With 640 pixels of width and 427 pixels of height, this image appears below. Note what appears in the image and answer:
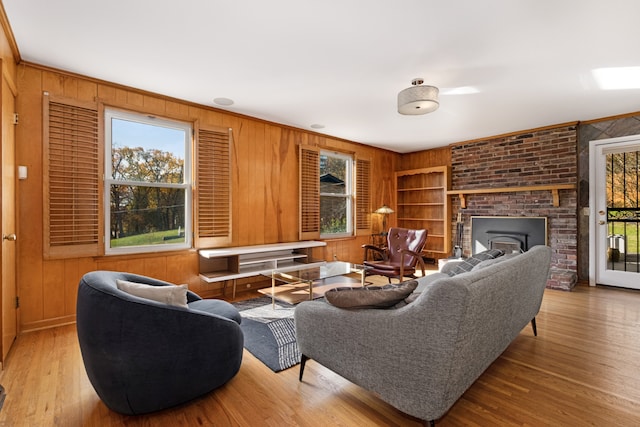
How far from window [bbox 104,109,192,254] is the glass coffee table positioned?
128cm

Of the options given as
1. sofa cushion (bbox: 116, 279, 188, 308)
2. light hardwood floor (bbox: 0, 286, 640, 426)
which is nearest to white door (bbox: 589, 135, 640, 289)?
light hardwood floor (bbox: 0, 286, 640, 426)

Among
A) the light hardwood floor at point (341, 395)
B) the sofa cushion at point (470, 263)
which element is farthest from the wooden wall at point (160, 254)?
the sofa cushion at point (470, 263)

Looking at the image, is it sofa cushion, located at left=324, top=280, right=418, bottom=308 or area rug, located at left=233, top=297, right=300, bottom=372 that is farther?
area rug, located at left=233, top=297, right=300, bottom=372

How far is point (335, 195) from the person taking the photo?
5641mm

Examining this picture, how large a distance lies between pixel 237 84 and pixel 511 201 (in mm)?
4685

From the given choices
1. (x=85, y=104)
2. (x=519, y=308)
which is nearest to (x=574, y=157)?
(x=519, y=308)

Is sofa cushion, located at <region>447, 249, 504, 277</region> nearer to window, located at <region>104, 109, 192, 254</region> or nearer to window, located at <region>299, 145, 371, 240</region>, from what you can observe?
window, located at <region>299, 145, 371, 240</region>

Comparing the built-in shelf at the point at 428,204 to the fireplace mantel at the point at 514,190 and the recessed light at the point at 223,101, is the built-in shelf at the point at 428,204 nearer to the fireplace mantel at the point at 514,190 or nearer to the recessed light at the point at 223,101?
the fireplace mantel at the point at 514,190

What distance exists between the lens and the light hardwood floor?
1.69 metres

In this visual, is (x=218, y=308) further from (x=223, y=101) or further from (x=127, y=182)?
(x=223, y=101)

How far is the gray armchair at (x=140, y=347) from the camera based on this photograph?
1.60 meters

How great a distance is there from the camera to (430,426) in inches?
58.2

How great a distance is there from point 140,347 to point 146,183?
7.92 ft

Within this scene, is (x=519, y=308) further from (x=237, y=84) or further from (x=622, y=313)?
(x=237, y=84)
